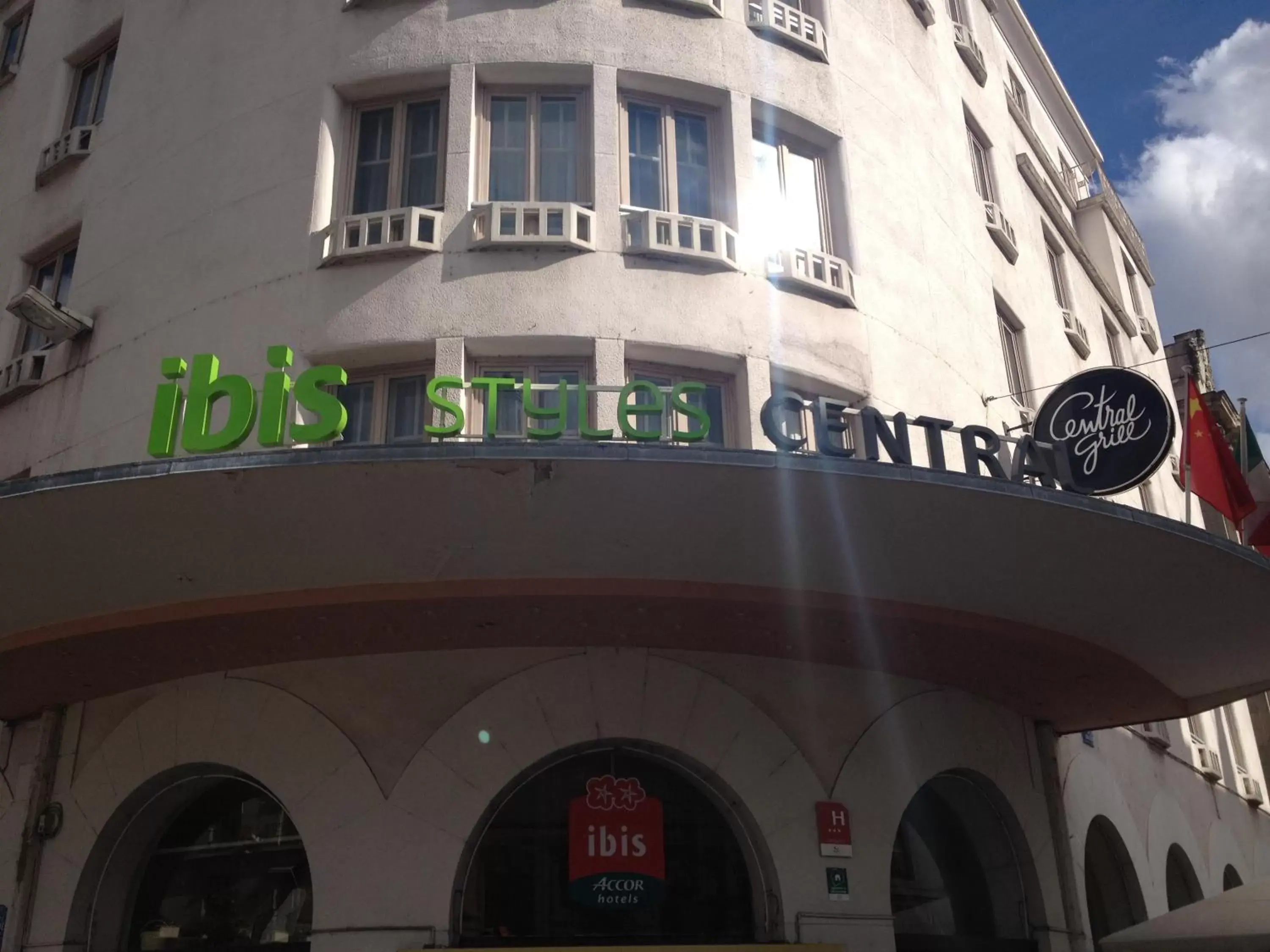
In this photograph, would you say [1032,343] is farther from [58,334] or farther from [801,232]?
[58,334]

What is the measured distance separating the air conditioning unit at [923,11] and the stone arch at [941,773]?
30.7 feet

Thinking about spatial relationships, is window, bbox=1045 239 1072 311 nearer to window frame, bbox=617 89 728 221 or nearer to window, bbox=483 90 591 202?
window frame, bbox=617 89 728 221

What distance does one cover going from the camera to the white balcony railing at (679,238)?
12055mm

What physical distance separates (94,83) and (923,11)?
10.9 m

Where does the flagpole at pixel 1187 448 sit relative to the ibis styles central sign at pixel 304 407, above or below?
above

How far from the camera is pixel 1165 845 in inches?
667

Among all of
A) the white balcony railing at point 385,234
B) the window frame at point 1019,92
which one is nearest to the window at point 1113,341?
the window frame at point 1019,92

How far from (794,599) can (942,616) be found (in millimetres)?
1373

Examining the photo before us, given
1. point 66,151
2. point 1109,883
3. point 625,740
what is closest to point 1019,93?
point 1109,883

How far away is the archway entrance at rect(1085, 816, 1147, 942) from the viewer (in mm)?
14992

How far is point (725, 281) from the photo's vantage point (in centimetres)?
1223

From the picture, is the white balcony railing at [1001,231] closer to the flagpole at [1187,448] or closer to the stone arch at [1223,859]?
the flagpole at [1187,448]

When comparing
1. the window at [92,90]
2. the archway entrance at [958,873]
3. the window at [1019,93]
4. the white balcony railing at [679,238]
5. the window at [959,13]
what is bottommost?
the archway entrance at [958,873]

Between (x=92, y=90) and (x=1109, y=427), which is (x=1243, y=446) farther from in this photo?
(x=92, y=90)
